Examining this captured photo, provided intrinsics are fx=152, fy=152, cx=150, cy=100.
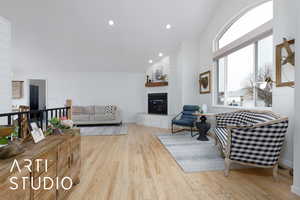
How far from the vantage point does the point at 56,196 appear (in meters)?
1.40

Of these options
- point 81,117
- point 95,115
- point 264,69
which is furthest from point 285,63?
point 81,117

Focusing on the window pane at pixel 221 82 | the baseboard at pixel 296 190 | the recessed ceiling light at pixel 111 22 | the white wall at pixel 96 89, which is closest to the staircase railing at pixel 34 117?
the recessed ceiling light at pixel 111 22

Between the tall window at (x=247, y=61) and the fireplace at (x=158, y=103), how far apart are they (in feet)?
7.01

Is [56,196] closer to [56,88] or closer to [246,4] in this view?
[246,4]

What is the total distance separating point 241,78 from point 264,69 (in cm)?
64

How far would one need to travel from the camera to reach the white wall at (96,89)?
22.1 feet

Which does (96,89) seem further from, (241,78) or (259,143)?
(259,143)

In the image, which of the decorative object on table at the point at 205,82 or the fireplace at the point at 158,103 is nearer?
the decorative object on table at the point at 205,82

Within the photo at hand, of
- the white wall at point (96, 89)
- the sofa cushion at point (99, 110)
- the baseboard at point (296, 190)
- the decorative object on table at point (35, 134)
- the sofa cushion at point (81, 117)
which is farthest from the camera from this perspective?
the white wall at point (96, 89)

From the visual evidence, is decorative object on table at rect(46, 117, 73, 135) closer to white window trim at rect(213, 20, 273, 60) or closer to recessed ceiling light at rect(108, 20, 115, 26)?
recessed ceiling light at rect(108, 20, 115, 26)

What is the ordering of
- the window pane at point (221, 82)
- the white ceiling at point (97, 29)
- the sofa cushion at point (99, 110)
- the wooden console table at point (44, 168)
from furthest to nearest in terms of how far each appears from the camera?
the sofa cushion at point (99, 110) < the window pane at point (221, 82) < the white ceiling at point (97, 29) < the wooden console table at point (44, 168)

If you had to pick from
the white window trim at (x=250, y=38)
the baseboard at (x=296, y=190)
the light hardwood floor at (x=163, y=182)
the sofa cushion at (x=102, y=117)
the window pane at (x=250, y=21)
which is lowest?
the light hardwood floor at (x=163, y=182)

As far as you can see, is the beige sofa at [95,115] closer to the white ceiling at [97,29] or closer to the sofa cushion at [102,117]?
the sofa cushion at [102,117]

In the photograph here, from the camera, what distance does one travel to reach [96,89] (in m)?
6.97
